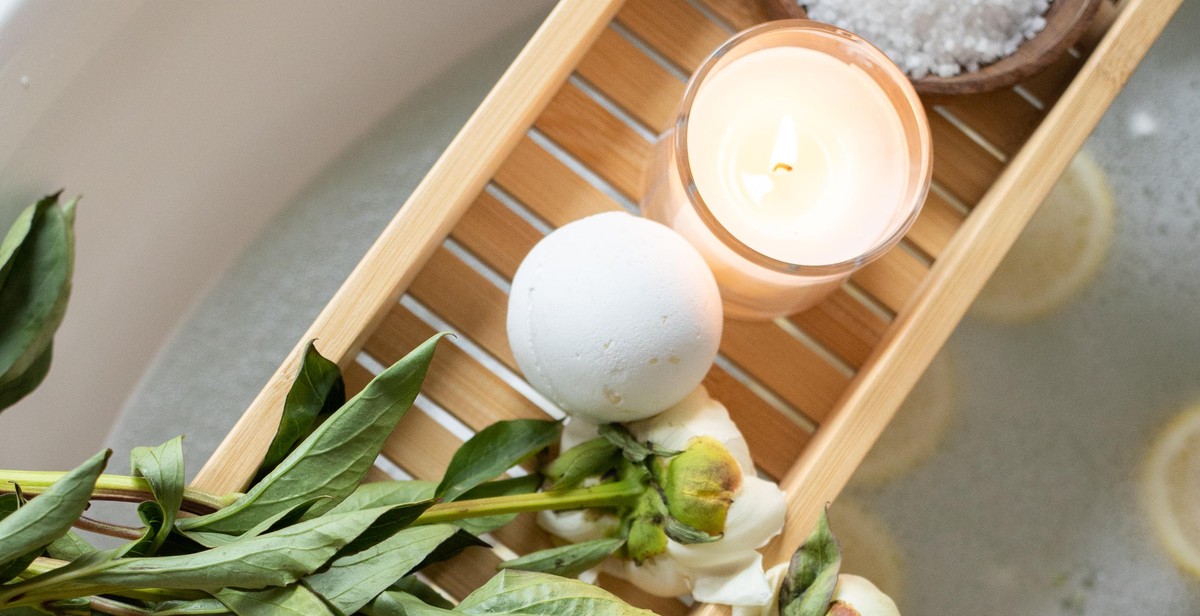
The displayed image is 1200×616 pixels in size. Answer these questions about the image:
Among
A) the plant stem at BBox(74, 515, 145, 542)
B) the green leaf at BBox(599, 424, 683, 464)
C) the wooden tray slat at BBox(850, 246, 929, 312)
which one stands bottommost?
the plant stem at BBox(74, 515, 145, 542)

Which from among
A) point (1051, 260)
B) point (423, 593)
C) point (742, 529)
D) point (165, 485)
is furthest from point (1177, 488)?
point (165, 485)

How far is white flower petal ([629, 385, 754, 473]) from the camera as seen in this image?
0.40 metres

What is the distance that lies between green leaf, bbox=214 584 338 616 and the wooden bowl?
345mm

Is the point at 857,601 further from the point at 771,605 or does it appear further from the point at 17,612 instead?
the point at 17,612

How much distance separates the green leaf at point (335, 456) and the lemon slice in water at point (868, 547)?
1.23ft

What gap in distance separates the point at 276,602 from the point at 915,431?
1.48ft

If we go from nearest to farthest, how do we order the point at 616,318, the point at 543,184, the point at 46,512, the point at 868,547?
the point at 46,512
the point at 616,318
the point at 543,184
the point at 868,547

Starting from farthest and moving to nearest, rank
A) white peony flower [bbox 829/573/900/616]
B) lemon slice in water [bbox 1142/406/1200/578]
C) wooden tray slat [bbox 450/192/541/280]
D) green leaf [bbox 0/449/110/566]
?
lemon slice in water [bbox 1142/406/1200/578]
wooden tray slat [bbox 450/192/541/280]
white peony flower [bbox 829/573/900/616]
green leaf [bbox 0/449/110/566]

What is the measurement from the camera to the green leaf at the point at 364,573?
0.32m

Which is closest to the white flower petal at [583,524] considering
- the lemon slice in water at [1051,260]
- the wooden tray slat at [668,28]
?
the wooden tray slat at [668,28]

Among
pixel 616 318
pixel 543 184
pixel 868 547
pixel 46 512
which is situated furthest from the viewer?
pixel 868 547

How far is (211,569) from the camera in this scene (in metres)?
0.29

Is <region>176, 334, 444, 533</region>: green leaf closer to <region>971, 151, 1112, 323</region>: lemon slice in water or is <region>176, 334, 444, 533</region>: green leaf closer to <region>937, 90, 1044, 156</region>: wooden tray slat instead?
<region>937, 90, 1044, 156</region>: wooden tray slat

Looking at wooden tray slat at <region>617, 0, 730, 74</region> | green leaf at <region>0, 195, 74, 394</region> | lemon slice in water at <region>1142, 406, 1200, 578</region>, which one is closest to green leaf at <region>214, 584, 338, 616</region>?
green leaf at <region>0, 195, 74, 394</region>
